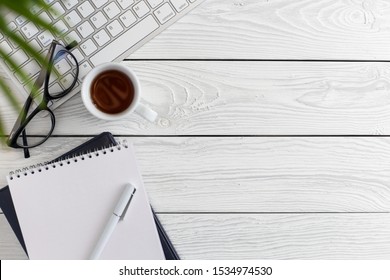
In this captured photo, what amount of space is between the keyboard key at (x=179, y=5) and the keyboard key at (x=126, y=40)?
0.12 ft

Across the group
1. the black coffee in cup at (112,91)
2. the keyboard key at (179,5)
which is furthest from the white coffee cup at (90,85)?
the keyboard key at (179,5)

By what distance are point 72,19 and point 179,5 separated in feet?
0.49

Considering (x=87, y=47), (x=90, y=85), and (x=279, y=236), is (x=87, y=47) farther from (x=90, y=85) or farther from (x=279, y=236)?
(x=279, y=236)

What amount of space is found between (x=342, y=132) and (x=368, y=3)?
19cm

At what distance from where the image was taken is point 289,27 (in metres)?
0.76

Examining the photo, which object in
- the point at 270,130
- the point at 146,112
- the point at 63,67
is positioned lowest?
the point at 270,130

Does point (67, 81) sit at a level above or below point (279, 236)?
above

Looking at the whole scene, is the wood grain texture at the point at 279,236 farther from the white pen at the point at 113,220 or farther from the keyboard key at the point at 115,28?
the keyboard key at the point at 115,28

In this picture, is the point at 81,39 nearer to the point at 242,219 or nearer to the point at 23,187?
the point at 23,187

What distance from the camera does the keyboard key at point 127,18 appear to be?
736mm

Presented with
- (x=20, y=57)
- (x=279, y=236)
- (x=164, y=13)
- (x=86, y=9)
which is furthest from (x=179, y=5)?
(x=279, y=236)

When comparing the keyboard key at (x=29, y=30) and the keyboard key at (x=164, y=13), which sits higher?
the keyboard key at (x=29, y=30)

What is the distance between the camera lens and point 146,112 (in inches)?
28.9
